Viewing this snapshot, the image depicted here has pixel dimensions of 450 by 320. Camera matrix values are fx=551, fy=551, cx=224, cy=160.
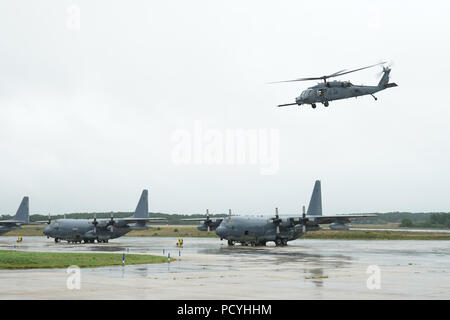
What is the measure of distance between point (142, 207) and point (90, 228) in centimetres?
979

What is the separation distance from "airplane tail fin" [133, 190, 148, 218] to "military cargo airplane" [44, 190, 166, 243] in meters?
5.11

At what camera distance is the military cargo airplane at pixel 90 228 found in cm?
7731

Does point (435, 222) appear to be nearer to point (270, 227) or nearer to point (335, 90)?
point (270, 227)

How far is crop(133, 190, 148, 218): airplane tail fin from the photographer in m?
85.4

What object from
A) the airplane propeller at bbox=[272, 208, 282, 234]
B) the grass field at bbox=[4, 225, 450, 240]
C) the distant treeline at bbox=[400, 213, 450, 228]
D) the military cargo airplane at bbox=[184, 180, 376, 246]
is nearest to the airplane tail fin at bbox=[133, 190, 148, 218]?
the military cargo airplane at bbox=[184, 180, 376, 246]

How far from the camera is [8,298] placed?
815 inches

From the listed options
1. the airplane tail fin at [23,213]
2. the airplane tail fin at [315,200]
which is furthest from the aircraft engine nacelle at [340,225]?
the airplane tail fin at [23,213]

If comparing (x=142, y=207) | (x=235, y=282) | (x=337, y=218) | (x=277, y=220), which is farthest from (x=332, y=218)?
(x=235, y=282)

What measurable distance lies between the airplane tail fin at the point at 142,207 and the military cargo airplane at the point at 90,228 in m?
5.11

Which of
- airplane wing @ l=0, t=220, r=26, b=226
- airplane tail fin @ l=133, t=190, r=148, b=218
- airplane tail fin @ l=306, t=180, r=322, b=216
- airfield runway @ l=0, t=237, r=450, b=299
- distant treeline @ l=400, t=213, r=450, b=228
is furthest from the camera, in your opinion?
distant treeline @ l=400, t=213, r=450, b=228

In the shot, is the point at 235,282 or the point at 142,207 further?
the point at 142,207

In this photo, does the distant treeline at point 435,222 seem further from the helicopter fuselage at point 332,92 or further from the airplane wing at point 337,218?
the helicopter fuselage at point 332,92

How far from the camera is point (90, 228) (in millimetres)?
78438

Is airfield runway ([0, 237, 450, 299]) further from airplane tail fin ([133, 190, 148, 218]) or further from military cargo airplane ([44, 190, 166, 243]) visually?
airplane tail fin ([133, 190, 148, 218])
